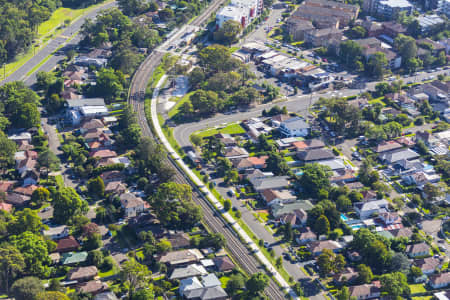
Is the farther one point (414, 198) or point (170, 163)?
point (170, 163)

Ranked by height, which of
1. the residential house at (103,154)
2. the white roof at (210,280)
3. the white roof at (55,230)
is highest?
the residential house at (103,154)

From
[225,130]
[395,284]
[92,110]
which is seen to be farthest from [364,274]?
[92,110]

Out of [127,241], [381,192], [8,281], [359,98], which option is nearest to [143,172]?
[127,241]

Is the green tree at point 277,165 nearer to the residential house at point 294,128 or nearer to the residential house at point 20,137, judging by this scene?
the residential house at point 294,128

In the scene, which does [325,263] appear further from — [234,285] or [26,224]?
[26,224]

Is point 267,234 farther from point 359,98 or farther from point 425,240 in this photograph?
point 359,98

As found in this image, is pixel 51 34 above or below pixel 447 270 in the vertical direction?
above

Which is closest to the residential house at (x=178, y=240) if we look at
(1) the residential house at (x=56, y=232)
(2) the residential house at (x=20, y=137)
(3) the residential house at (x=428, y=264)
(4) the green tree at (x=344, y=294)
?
(1) the residential house at (x=56, y=232)

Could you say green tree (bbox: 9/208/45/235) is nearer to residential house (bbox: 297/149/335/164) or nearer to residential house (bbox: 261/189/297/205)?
residential house (bbox: 261/189/297/205)
